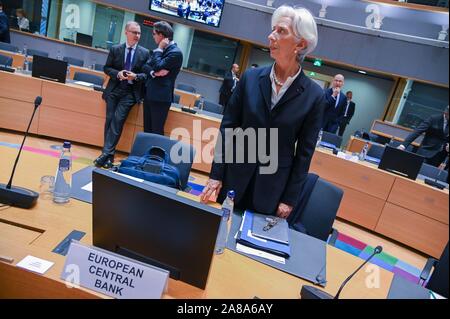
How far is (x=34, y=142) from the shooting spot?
4.16 meters

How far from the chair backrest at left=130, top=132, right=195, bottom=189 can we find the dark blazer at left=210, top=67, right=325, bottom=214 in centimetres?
46

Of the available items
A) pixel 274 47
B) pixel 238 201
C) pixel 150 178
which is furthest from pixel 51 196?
pixel 274 47

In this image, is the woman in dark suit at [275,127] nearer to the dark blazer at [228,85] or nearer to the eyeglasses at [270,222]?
the eyeglasses at [270,222]

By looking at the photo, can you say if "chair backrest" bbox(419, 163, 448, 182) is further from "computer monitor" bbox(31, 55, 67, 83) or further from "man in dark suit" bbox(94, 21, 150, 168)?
"computer monitor" bbox(31, 55, 67, 83)

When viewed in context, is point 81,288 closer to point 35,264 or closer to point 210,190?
point 35,264

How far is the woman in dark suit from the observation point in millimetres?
1536

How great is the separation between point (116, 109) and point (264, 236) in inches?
121

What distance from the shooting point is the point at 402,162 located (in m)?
3.75

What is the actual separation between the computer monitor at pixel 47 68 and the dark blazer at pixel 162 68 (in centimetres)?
113

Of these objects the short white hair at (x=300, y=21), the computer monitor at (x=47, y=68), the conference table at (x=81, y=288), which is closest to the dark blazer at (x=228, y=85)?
the computer monitor at (x=47, y=68)

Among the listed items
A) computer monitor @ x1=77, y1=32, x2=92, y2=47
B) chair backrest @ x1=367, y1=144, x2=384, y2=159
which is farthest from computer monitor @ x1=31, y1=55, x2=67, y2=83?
computer monitor @ x1=77, y1=32, x2=92, y2=47

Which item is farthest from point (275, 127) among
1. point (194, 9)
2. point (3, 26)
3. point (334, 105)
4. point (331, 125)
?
point (194, 9)
